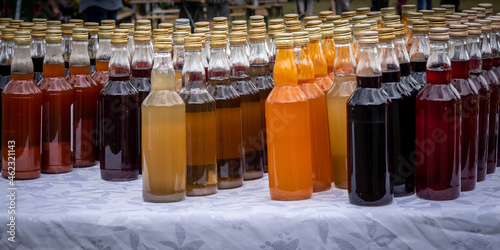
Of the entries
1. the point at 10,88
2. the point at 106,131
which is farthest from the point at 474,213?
the point at 10,88

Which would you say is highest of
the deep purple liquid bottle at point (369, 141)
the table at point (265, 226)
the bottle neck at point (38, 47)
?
the bottle neck at point (38, 47)

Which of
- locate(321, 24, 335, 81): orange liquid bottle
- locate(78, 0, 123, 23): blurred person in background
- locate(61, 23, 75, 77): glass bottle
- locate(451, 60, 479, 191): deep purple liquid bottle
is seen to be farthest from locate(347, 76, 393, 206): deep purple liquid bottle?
locate(78, 0, 123, 23): blurred person in background

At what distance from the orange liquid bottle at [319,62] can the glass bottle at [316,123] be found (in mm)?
37

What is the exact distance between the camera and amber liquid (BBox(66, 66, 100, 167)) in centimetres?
194

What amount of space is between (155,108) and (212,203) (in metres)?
0.26

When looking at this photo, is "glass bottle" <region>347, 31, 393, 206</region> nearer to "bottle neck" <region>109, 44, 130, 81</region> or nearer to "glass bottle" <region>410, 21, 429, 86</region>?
"glass bottle" <region>410, 21, 429, 86</region>

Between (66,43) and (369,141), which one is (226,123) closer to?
(369,141)

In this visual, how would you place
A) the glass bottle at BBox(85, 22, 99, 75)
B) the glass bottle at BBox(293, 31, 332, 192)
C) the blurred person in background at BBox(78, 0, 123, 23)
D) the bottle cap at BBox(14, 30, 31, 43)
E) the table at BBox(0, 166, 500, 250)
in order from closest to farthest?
1. the table at BBox(0, 166, 500, 250)
2. the glass bottle at BBox(293, 31, 332, 192)
3. the bottle cap at BBox(14, 30, 31, 43)
4. the glass bottle at BBox(85, 22, 99, 75)
5. the blurred person in background at BBox(78, 0, 123, 23)

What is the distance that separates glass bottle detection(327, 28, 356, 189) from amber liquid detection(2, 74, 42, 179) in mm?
814

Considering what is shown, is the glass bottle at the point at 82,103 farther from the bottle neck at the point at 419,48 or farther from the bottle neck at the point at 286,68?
the bottle neck at the point at 419,48

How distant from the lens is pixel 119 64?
5.72ft

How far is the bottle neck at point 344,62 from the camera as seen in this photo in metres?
1.60

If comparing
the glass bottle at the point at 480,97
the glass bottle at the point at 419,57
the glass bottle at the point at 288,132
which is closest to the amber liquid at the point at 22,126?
the glass bottle at the point at 288,132

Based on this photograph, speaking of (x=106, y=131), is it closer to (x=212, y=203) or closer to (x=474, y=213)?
(x=212, y=203)
